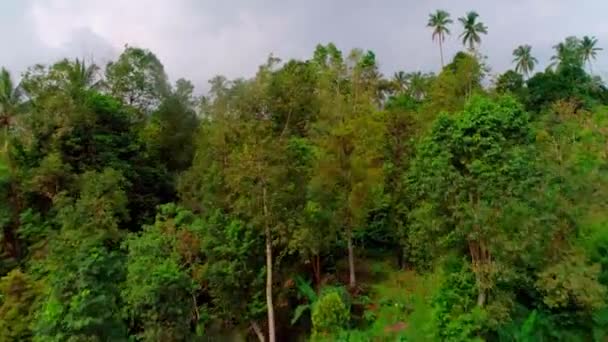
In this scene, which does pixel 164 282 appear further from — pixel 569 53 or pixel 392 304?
pixel 569 53

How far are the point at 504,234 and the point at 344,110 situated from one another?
8201 mm

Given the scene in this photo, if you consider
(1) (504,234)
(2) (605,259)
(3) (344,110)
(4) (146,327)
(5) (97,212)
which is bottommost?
(4) (146,327)

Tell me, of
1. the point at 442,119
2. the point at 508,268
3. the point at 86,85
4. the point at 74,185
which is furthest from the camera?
the point at 86,85

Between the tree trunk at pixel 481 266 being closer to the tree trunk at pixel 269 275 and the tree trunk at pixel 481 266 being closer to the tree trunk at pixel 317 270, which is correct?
the tree trunk at pixel 269 275

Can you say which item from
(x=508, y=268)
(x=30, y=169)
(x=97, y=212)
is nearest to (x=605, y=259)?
(x=508, y=268)

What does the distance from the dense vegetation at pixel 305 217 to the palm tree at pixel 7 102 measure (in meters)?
0.07

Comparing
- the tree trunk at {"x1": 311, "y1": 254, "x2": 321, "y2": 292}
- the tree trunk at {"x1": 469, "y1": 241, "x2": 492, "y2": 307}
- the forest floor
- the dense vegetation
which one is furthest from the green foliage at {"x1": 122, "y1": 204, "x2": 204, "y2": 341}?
the tree trunk at {"x1": 469, "y1": 241, "x2": 492, "y2": 307}

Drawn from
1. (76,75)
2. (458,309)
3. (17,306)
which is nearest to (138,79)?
(76,75)

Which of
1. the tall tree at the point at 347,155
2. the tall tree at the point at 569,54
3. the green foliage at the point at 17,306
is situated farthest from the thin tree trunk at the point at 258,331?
the tall tree at the point at 569,54

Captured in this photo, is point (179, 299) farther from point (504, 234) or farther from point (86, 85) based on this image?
point (86, 85)

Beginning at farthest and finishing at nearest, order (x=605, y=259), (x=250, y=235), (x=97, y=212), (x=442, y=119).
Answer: (x=97, y=212), (x=250, y=235), (x=605, y=259), (x=442, y=119)

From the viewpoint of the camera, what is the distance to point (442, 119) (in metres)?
17.5

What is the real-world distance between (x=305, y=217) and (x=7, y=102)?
51.9ft

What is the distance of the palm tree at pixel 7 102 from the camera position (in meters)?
26.0
